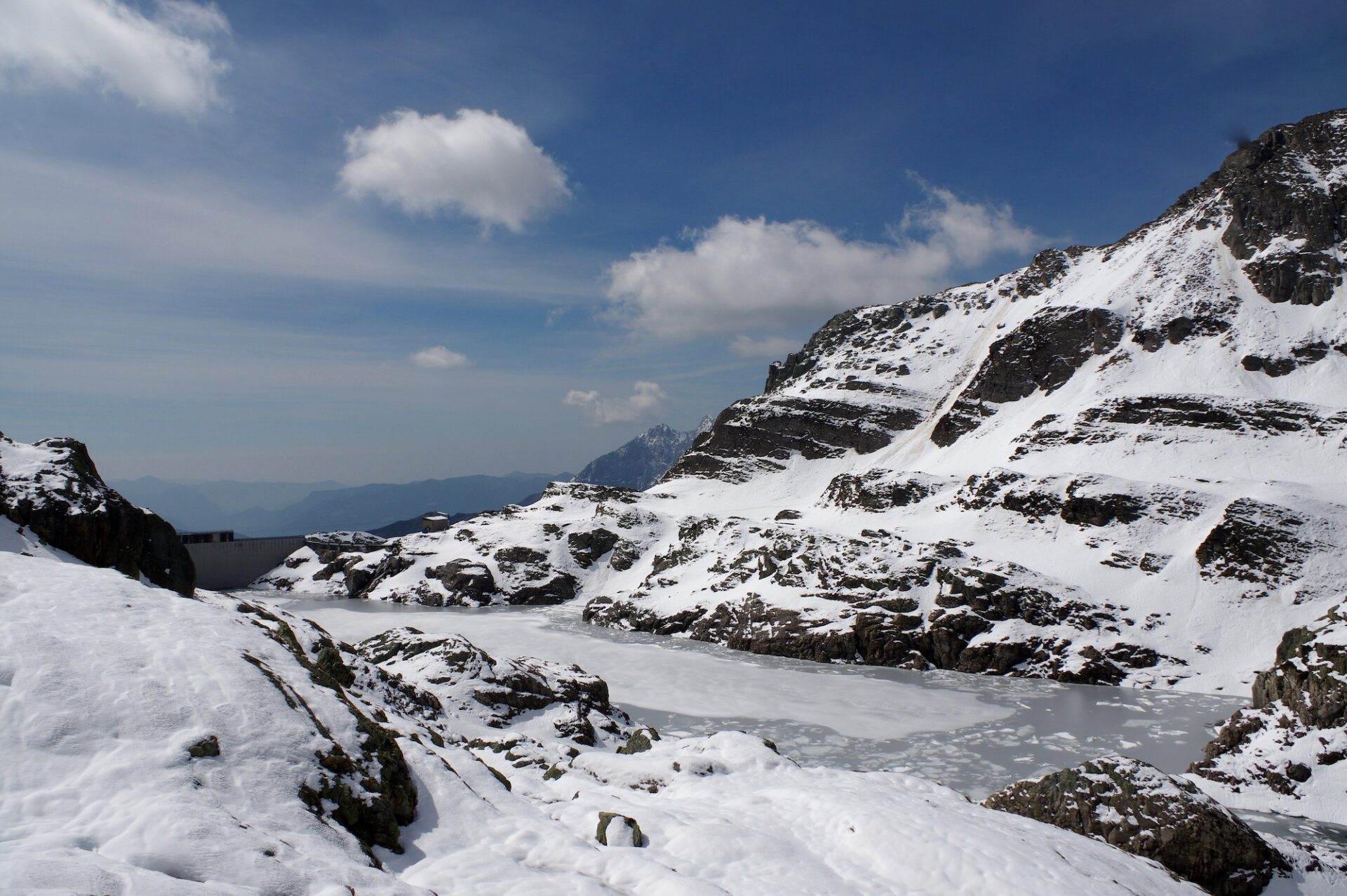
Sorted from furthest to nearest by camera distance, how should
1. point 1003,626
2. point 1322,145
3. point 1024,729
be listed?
point 1322,145 < point 1003,626 < point 1024,729

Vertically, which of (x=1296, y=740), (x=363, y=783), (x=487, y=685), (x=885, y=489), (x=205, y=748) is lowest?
(x=1296, y=740)

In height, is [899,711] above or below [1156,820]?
below

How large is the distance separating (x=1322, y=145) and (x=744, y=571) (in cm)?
9592

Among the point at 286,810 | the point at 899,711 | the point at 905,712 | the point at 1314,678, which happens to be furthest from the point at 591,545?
the point at 286,810

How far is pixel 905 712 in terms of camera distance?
32.9 metres

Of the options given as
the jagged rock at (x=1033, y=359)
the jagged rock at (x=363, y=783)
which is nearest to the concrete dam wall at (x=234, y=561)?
the jagged rock at (x=363, y=783)

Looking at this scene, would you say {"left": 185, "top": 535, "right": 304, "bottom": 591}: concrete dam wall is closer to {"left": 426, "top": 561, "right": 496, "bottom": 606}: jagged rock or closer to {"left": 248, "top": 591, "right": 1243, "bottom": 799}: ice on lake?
{"left": 426, "top": 561, "right": 496, "bottom": 606}: jagged rock

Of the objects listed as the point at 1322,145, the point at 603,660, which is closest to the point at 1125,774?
the point at 603,660

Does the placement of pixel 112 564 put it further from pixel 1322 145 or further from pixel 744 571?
pixel 1322 145

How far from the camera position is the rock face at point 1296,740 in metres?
21.2

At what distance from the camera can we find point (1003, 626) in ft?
140

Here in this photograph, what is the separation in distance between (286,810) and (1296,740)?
2919cm

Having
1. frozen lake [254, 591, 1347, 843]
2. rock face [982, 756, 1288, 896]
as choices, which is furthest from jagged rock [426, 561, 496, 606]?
rock face [982, 756, 1288, 896]

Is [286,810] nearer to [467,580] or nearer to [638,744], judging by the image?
[638,744]
